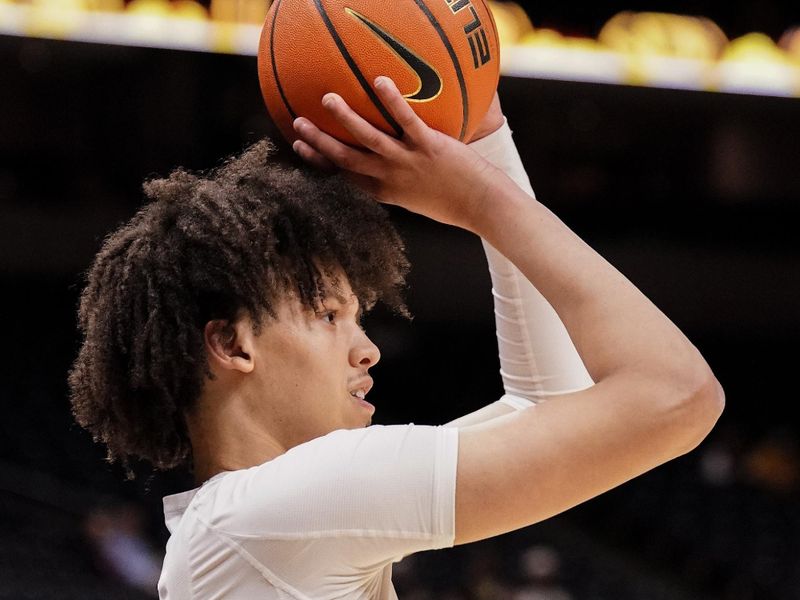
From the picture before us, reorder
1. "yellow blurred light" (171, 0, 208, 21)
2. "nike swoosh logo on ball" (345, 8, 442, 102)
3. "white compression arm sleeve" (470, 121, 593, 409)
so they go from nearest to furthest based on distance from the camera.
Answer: "nike swoosh logo on ball" (345, 8, 442, 102) < "white compression arm sleeve" (470, 121, 593, 409) < "yellow blurred light" (171, 0, 208, 21)

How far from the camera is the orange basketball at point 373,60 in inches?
55.1

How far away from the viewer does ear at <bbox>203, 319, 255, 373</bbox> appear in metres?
1.34

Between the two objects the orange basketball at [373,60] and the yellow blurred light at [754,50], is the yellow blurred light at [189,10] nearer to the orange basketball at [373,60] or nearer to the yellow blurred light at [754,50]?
the yellow blurred light at [754,50]

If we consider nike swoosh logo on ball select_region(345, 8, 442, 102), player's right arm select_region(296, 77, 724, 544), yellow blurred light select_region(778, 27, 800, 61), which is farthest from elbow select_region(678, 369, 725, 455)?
yellow blurred light select_region(778, 27, 800, 61)

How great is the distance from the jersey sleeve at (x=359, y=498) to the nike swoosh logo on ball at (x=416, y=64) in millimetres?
440

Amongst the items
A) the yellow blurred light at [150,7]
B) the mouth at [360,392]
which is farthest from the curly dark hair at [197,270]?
the yellow blurred light at [150,7]

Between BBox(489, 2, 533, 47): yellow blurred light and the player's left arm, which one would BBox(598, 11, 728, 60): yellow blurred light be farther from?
the player's left arm

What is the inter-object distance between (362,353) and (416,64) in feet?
1.19

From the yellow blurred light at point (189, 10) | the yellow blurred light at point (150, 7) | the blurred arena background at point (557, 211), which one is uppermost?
the yellow blurred light at point (150, 7)

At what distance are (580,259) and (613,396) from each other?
0.17 m

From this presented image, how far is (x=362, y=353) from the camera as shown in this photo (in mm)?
1387

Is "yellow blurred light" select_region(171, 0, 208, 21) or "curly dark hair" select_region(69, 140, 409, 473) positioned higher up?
"yellow blurred light" select_region(171, 0, 208, 21)

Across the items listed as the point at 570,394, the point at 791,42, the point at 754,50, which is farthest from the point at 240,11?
the point at 570,394

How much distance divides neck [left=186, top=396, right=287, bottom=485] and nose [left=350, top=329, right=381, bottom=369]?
13cm
